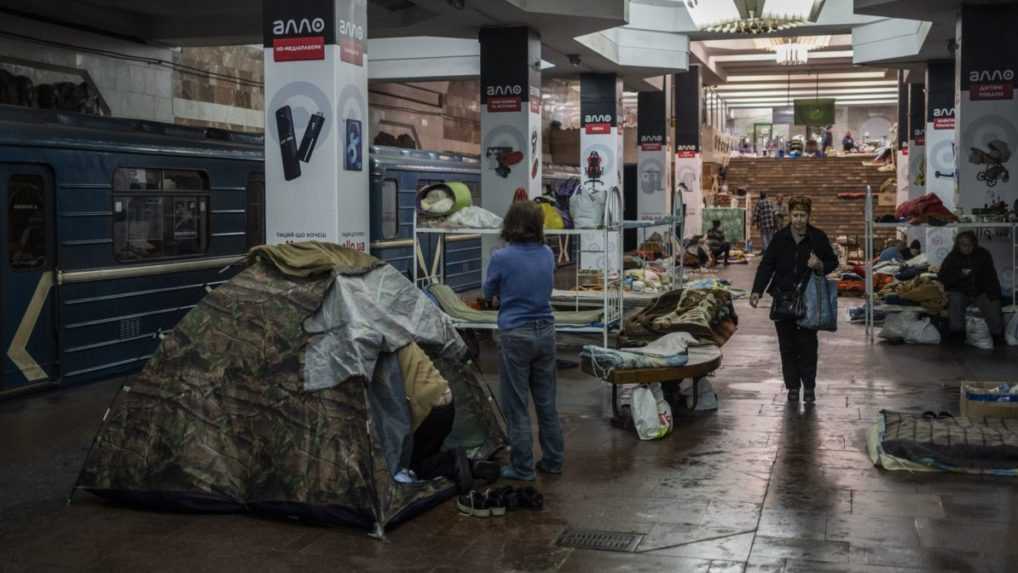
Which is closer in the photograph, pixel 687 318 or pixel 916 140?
pixel 687 318

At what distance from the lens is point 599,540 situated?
6.27 m

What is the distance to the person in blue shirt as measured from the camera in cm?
723

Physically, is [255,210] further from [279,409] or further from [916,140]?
Result: [916,140]

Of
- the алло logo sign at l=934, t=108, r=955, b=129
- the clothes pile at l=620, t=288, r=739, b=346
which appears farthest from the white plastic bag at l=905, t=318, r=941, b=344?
the алло logo sign at l=934, t=108, r=955, b=129

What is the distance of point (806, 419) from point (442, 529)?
13.9 feet

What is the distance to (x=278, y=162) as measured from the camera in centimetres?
1076

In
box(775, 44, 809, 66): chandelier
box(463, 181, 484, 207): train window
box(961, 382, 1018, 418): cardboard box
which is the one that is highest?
box(775, 44, 809, 66): chandelier

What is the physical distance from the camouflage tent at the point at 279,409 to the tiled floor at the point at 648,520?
176mm

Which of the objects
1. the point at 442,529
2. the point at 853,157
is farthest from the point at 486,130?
the point at 853,157

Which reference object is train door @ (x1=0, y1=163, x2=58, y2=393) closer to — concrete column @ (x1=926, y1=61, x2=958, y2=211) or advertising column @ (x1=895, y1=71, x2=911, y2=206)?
concrete column @ (x1=926, y1=61, x2=958, y2=211)

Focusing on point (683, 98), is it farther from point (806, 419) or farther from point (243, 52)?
point (806, 419)

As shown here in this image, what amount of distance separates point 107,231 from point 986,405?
A: 8.04m

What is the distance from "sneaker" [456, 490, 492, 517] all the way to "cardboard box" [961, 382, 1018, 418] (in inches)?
159

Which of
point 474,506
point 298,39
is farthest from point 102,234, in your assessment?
point 474,506
